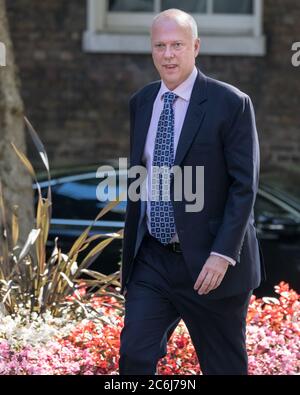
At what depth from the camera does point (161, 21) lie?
4.42m

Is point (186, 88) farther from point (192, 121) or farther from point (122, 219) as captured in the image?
point (122, 219)

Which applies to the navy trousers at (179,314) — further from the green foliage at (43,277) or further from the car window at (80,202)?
the car window at (80,202)

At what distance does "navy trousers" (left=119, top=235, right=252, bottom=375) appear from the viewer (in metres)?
4.36

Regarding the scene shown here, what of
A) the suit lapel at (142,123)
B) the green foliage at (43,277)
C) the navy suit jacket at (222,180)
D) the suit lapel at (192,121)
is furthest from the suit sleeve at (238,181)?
the green foliage at (43,277)

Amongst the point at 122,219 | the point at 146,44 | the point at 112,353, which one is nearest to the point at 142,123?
the point at 112,353

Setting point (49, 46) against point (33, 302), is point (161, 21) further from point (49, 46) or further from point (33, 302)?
point (49, 46)

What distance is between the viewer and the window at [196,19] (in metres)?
12.2

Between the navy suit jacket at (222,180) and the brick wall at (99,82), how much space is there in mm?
7908

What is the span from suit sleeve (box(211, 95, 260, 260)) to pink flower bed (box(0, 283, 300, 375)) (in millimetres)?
1038

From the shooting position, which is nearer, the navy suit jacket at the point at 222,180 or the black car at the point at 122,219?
the navy suit jacket at the point at 222,180

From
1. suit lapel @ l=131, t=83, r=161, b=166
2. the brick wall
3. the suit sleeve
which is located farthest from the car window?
the brick wall

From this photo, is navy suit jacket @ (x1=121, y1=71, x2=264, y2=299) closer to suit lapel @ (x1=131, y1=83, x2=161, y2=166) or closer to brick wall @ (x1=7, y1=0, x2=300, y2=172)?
suit lapel @ (x1=131, y1=83, x2=161, y2=166)

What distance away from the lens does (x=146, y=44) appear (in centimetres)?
1222
